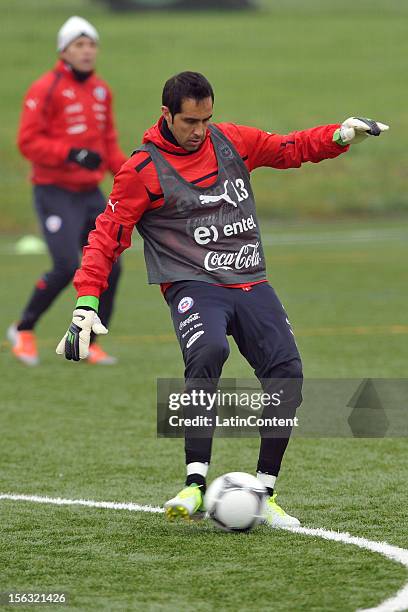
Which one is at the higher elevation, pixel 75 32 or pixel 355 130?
pixel 75 32

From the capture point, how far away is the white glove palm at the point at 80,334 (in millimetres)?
5773

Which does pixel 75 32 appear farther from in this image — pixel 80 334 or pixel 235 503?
pixel 235 503

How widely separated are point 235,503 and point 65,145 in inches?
213

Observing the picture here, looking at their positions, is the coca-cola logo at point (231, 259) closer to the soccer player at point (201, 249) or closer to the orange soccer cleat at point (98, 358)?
the soccer player at point (201, 249)

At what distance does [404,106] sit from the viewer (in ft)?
134

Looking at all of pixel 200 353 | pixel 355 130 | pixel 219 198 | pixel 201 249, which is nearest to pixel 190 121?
Answer: pixel 219 198

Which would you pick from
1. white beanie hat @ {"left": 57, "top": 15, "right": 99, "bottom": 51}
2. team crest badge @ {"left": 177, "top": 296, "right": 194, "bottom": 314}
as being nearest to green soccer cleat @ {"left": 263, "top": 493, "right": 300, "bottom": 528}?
team crest badge @ {"left": 177, "top": 296, "right": 194, "bottom": 314}

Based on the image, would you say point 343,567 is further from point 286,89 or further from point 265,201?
point 286,89

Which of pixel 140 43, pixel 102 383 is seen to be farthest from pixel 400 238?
pixel 140 43

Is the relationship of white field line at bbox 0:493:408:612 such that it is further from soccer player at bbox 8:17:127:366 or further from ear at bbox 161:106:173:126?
soccer player at bbox 8:17:127:366

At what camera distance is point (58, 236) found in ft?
35.2

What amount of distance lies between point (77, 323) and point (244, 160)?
112 cm

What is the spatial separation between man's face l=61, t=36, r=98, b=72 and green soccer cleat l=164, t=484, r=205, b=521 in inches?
222

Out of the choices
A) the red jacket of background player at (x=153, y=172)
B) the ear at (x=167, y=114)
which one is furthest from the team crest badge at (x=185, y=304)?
the ear at (x=167, y=114)
